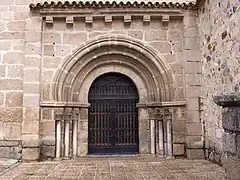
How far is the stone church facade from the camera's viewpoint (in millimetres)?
4934

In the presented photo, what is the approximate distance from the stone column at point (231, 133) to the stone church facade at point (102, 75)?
3.08 m

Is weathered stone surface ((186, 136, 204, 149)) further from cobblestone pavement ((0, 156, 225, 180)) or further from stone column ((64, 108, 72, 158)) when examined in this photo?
stone column ((64, 108, 72, 158))

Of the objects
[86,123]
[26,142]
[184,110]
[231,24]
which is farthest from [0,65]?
[231,24]

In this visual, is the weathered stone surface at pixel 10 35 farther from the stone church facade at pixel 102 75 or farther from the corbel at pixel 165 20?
the corbel at pixel 165 20

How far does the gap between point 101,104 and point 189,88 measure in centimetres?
199

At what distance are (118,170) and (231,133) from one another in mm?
2627

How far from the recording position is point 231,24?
378cm

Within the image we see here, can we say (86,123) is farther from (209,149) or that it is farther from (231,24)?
(231,24)

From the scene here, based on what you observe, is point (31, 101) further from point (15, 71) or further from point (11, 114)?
point (15, 71)

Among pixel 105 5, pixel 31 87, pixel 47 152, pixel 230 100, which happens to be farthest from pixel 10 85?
pixel 230 100

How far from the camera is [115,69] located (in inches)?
218

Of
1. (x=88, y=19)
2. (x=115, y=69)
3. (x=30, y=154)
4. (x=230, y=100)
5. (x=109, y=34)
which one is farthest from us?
(x=115, y=69)

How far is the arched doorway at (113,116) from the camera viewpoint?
18.0ft

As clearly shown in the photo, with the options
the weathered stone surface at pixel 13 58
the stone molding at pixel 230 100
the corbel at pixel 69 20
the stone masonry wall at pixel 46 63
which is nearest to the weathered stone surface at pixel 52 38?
the stone masonry wall at pixel 46 63
